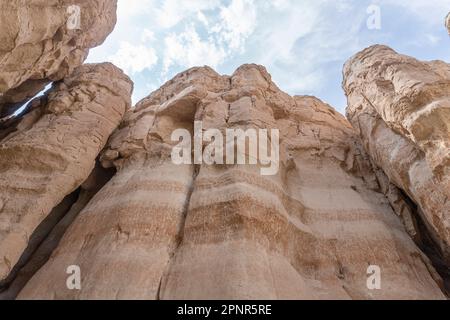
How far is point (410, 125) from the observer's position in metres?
7.07

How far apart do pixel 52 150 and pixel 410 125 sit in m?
8.28

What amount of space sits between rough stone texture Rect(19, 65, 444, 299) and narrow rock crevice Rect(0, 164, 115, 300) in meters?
0.92

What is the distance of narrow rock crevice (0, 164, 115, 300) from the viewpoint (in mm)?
7582

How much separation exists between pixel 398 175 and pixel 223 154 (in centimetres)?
451

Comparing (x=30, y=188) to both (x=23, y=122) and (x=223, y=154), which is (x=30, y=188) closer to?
(x=23, y=122)

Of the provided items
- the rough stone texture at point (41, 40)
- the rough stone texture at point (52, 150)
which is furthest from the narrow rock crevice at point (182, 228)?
the rough stone texture at point (41, 40)

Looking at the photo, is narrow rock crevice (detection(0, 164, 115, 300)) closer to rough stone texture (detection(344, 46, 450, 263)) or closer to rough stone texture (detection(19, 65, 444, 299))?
rough stone texture (detection(19, 65, 444, 299))

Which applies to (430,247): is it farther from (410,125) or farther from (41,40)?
(41,40)

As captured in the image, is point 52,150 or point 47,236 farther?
point 47,236

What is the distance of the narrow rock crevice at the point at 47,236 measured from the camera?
7.58 meters

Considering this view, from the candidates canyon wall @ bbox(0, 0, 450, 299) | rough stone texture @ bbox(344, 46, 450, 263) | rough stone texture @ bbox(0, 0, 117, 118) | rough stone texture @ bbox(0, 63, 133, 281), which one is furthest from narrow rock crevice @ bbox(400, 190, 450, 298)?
rough stone texture @ bbox(0, 0, 117, 118)

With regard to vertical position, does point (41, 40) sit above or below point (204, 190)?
above

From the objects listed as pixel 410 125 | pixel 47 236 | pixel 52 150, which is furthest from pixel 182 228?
pixel 410 125

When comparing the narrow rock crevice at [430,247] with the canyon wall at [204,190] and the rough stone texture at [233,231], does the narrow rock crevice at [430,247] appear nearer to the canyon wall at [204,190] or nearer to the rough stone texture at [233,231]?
the canyon wall at [204,190]
